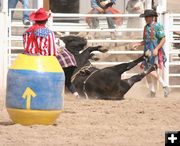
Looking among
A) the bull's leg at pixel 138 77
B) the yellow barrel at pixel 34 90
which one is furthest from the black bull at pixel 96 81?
the yellow barrel at pixel 34 90

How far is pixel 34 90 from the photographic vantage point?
336 inches

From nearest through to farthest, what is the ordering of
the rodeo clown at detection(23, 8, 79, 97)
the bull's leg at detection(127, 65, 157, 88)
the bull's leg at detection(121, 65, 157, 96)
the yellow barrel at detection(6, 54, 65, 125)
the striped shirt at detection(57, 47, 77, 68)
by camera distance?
1. the yellow barrel at detection(6, 54, 65, 125)
2. the rodeo clown at detection(23, 8, 79, 97)
3. the striped shirt at detection(57, 47, 77, 68)
4. the bull's leg at detection(121, 65, 157, 96)
5. the bull's leg at detection(127, 65, 157, 88)

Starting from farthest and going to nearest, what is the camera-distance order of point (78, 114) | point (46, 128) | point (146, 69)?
point (146, 69)
point (78, 114)
point (46, 128)

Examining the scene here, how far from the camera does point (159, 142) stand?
764 cm

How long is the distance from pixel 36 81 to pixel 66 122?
0.89m

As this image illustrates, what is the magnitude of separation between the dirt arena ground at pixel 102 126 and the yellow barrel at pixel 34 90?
139 mm

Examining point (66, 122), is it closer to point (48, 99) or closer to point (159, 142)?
point (48, 99)

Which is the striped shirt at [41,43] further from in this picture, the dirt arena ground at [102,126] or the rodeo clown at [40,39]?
the dirt arena ground at [102,126]

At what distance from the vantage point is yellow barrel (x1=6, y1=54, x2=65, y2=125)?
8.52 meters

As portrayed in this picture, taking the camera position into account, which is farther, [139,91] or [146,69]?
[139,91]

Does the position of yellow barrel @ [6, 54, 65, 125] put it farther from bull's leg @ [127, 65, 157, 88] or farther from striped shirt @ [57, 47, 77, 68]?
bull's leg @ [127, 65, 157, 88]

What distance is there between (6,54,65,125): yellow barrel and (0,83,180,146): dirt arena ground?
0.14 meters

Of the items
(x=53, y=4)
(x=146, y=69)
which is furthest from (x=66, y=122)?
(x=53, y=4)

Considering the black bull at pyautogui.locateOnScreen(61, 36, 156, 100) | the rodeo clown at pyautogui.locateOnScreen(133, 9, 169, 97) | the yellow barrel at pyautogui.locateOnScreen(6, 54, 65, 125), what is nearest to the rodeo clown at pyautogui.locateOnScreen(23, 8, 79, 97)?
the yellow barrel at pyautogui.locateOnScreen(6, 54, 65, 125)
